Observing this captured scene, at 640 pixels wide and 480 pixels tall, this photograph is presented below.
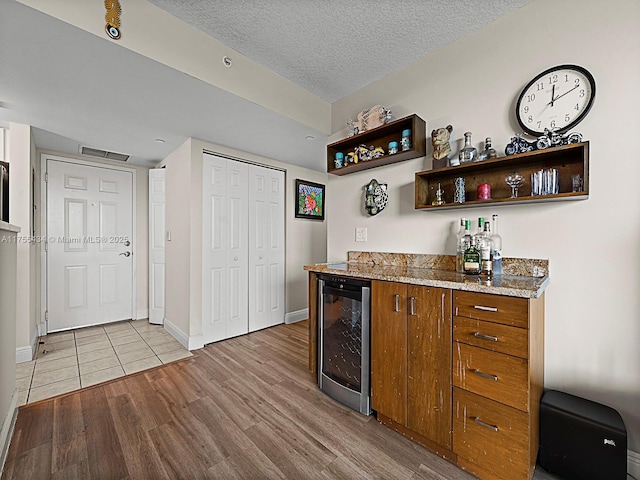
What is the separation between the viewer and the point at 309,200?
418 cm

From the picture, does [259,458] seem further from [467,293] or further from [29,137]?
[29,137]

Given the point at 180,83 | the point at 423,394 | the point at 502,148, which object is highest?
the point at 180,83

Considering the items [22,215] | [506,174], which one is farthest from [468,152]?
[22,215]

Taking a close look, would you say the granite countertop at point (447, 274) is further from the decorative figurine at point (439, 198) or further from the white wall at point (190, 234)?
the white wall at point (190, 234)

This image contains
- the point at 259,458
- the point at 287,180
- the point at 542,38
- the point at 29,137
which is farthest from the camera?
the point at 287,180

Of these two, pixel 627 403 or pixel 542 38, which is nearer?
pixel 627 403

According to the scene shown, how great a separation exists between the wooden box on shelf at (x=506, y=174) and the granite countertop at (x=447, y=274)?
1.29ft

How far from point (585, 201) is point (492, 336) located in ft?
2.99

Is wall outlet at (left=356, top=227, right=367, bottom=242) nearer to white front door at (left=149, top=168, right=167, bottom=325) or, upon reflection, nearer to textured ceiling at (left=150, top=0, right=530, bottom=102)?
textured ceiling at (left=150, top=0, right=530, bottom=102)

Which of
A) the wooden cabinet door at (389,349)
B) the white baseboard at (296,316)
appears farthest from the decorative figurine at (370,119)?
the white baseboard at (296,316)

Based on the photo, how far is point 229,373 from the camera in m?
2.43

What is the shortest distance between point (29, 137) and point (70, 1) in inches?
77.3

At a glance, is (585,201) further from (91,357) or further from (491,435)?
(91,357)

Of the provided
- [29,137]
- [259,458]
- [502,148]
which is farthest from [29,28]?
[502,148]
